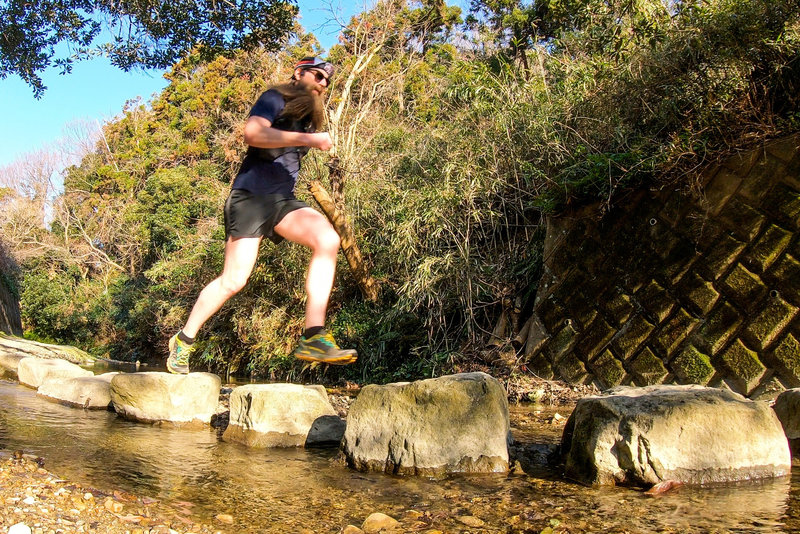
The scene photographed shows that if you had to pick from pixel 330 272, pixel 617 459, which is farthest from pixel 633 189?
pixel 330 272

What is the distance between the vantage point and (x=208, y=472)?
442cm

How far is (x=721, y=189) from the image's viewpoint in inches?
283

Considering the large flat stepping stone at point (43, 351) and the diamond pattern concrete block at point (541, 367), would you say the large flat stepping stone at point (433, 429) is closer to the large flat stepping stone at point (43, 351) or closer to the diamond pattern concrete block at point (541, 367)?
the diamond pattern concrete block at point (541, 367)

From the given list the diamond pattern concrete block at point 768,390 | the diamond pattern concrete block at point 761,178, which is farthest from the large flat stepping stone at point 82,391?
the diamond pattern concrete block at point 761,178

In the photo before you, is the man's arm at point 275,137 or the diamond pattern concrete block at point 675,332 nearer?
the man's arm at point 275,137

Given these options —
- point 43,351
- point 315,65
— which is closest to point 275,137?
point 315,65

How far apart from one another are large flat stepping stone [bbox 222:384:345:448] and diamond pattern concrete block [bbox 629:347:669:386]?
362cm

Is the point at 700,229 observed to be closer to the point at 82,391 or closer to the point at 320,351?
the point at 320,351

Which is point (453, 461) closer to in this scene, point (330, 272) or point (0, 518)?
point (330, 272)

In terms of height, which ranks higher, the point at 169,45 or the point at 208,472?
Answer: the point at 169,45

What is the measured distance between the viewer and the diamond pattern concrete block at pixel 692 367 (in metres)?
6.79

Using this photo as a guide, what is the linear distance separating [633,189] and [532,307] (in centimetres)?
223

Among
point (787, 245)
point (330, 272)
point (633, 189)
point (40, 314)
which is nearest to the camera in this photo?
point (330, 272)

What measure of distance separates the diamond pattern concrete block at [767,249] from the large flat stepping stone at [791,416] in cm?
215
